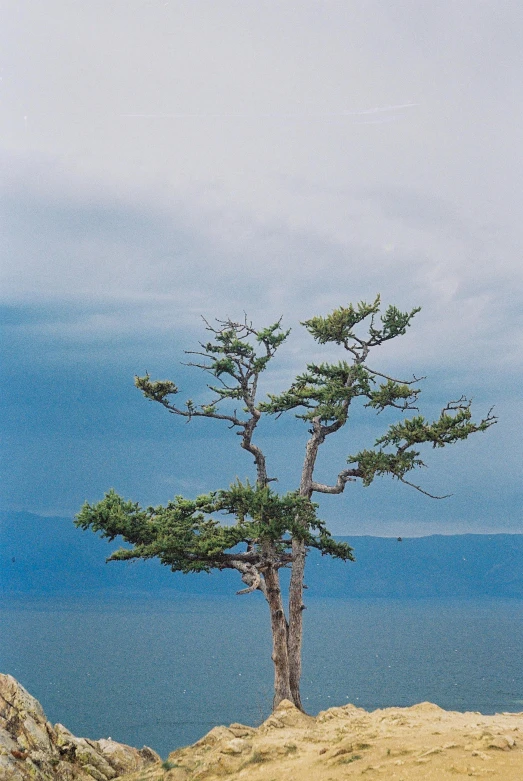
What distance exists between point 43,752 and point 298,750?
5.73 meters

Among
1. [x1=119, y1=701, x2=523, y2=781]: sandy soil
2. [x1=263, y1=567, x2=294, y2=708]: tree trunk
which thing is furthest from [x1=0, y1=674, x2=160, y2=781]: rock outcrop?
[x1=263, y1=567, x2=294, y2=708]: tree trunk

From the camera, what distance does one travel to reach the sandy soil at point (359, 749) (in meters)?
11.5

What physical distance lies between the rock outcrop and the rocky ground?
0.08 ft

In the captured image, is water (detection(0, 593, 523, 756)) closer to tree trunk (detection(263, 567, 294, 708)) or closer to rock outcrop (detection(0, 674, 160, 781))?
tree trunk (detection(263, 567, 294, 708))

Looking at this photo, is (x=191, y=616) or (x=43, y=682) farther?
(x=191, y=616)

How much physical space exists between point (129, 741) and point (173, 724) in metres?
6.45

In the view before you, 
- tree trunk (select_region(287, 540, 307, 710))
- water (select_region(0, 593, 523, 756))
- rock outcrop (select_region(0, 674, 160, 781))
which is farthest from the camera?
water (select_region(0, 593, 523, 756))

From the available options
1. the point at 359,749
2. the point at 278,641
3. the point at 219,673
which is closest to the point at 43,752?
the point at 359,749

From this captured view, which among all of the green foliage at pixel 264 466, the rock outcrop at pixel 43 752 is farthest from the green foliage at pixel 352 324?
the rock outcrop at pixel 43 752

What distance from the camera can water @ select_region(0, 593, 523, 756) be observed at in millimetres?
52281

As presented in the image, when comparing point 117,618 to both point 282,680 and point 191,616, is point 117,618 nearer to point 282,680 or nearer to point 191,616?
point 191,616

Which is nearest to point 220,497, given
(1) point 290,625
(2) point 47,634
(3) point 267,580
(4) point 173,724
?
(3) point 267,580

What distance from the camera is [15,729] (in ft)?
52.8

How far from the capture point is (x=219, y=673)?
243 feet
